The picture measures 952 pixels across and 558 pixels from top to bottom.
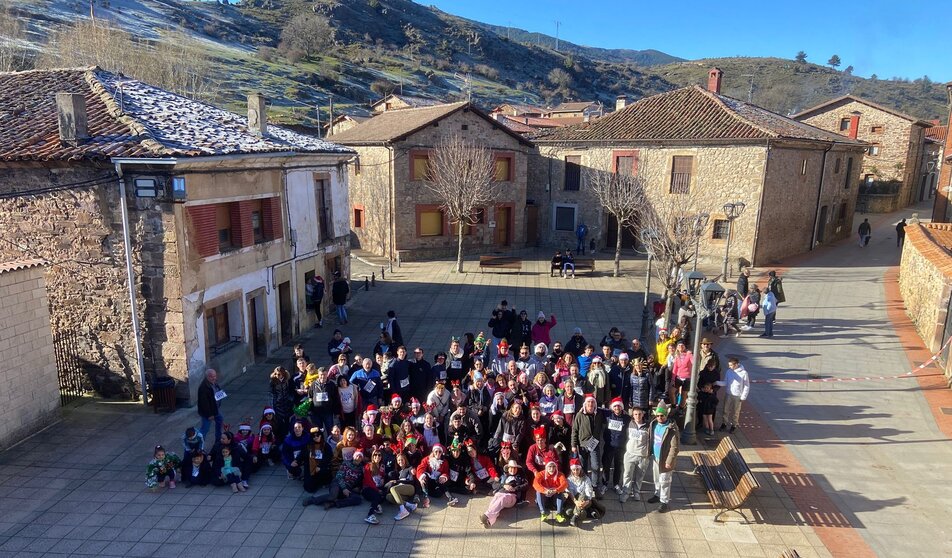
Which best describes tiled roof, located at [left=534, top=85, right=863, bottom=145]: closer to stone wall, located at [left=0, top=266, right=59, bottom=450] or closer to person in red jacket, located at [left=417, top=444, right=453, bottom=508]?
person in red jacket, located at [left=417, top=444, right=453, bottom=508]

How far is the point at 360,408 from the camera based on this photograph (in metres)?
10.2

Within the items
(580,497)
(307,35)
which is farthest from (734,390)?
(307,35)

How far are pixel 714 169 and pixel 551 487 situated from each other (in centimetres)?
2209

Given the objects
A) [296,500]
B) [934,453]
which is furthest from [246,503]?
[934,453]

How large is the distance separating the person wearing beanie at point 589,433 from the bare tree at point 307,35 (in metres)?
80.2

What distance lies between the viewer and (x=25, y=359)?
410 inches

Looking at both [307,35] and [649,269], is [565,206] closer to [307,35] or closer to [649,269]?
[649,269]

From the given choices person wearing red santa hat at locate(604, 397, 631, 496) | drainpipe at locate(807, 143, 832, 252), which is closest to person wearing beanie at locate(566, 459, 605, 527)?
person wearing red santa hat at locate(604, 397, 631, 496)

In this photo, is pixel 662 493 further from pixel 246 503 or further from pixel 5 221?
pixel 5 221

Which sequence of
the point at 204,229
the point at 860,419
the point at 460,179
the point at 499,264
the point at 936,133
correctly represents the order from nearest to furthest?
1. the point at 860,419
2. the point at 204,229
3. the point at 499,264
4. the point at 460,179
5. the point at 936,133

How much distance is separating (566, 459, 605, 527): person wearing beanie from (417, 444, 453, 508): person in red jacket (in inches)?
68.4

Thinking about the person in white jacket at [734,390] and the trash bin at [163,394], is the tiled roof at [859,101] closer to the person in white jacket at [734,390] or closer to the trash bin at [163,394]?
the person in white jacket at [734,390]

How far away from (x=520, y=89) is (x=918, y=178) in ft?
203

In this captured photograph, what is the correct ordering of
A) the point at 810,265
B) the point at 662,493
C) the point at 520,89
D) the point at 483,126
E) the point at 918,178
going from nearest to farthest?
the point at 662,493 → the point at 810,265 → the point at 483,126 → the point at 918,178 → the point at 520,89
